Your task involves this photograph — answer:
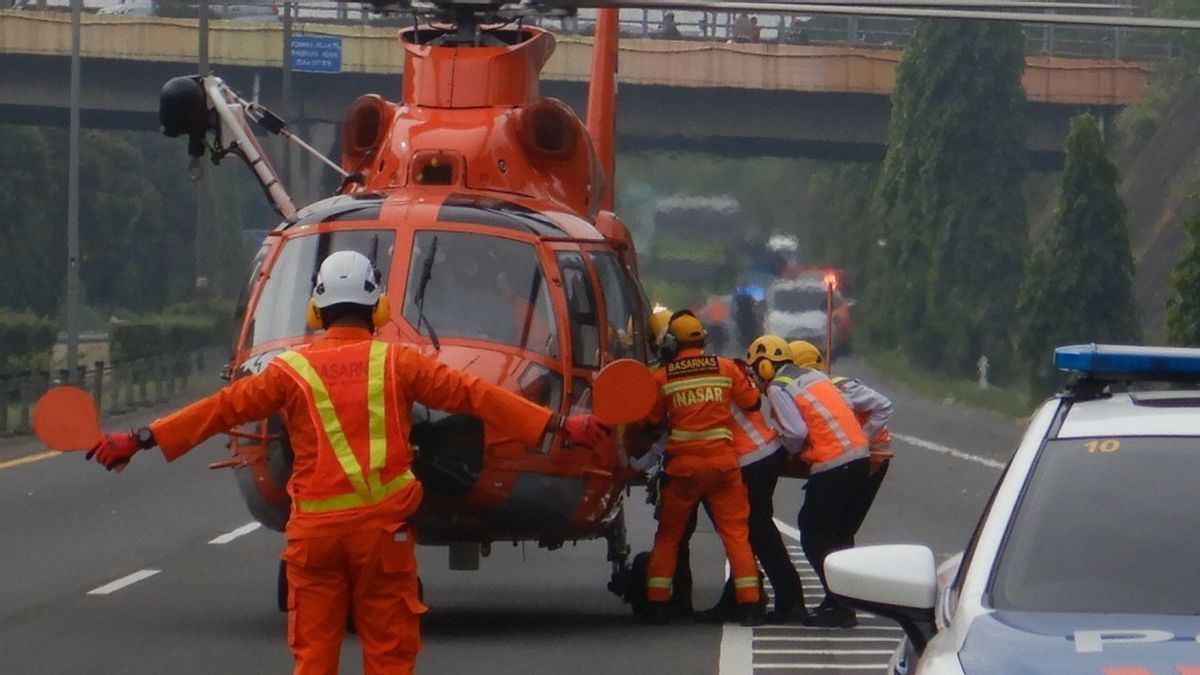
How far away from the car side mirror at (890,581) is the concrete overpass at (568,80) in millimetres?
40682

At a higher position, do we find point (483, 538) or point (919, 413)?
point (483, 538)

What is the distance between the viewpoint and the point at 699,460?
42.9 feet

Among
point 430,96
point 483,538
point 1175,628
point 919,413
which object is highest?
point 430,96

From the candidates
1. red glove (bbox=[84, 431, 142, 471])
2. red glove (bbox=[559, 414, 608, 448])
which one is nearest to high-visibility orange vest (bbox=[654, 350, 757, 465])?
red glove (bbox=[559, 414, 608, 448])

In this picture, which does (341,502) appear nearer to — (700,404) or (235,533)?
(700,404)

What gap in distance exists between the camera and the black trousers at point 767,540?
44.1 feet

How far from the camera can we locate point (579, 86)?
48.6m

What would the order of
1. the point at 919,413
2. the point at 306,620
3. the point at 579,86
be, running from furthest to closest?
the point at 579,86
the point at 919,413
the point at 306,620

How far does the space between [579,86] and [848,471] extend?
3544 centimetres

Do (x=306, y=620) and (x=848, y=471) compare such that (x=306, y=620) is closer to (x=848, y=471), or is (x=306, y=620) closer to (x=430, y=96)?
(x=848, y=471)

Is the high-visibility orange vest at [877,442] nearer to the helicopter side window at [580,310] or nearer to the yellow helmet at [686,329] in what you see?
the yellow helmet at [686,329]

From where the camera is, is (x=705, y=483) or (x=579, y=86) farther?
(x=579, y=86)

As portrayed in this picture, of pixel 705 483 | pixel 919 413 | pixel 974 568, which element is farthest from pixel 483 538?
pixel 919 413

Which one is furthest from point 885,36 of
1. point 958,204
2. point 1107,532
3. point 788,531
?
point 1107,532
